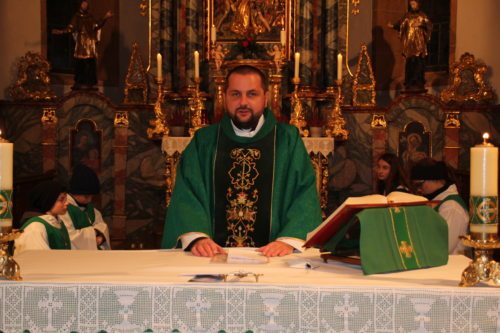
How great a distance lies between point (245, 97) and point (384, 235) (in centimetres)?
149

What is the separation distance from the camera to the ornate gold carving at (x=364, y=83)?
43.9 feet

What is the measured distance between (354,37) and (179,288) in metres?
12.4

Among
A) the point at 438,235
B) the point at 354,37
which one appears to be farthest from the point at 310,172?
the point at 354,37

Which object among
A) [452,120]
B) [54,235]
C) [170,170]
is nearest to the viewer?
[54,235]

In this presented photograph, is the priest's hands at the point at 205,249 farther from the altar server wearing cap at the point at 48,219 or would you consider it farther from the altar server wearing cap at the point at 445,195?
the altar server wearing cap at the point at 445,195

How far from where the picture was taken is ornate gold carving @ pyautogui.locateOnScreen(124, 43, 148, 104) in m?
13.7

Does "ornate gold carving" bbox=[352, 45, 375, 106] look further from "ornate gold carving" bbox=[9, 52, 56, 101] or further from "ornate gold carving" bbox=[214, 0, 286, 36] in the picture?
"ornate gold carving" bbox=[9, 52, 56, 101]

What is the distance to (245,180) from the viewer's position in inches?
212

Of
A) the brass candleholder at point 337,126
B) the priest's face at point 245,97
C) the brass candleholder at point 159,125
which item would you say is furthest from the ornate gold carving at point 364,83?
the priest's face at point 245,97

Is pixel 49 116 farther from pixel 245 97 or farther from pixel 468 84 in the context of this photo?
pixel 245 97

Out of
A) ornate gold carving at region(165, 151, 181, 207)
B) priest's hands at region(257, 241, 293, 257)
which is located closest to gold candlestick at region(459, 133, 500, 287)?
priest's hands at region(257, 241, 293, 257)

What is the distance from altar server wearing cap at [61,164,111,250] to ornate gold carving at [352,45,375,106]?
6496mm

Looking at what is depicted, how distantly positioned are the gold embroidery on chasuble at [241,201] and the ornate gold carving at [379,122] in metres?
8.01

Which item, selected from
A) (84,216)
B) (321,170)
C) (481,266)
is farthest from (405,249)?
(321,170)
